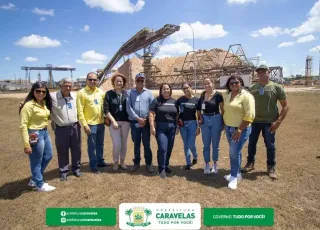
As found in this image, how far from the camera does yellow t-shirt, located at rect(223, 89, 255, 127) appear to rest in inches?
157

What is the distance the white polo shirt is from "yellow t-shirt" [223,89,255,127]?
9.18 ft

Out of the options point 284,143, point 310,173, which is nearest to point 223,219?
point 310,173

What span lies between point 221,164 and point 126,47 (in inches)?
1226

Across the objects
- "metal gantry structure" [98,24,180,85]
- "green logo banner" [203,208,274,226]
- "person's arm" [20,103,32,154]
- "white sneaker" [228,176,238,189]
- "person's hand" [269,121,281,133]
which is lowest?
"green logo banner" [203,208,274,226]

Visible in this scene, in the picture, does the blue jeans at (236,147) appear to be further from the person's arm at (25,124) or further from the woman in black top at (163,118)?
the person's arm at (25,124)

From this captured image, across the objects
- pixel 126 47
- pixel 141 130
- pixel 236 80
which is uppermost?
pixel 126 47

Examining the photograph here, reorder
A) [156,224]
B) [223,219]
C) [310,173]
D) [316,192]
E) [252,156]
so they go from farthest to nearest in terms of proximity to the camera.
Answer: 1. [252,156]
2. [310,173]
3. [316,192]
4. [223,219]
5. [156,224]

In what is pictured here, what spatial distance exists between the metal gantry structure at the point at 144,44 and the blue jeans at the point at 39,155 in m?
27.2

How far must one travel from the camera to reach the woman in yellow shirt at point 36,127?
12.4ft

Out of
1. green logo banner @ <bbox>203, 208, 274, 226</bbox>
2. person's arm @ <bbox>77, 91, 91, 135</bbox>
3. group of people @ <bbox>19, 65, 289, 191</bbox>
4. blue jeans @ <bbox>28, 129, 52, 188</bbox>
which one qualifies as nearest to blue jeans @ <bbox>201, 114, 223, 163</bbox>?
group of people @ <bbox>19, 65, 289, 191</bbox>

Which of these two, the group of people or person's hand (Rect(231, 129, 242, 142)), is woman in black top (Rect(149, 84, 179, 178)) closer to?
the group of people

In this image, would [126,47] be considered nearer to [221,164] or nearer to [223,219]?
[221,164]

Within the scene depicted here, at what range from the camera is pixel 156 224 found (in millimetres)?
3072

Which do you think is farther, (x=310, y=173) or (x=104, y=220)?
(x=310, y=173)
